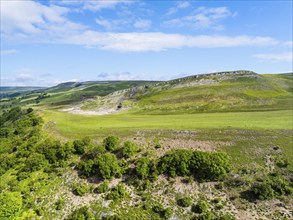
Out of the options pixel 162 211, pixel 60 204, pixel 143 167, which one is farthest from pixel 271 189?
pixel 60 204

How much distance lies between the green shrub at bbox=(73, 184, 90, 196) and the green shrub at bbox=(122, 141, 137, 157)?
30.3 feet

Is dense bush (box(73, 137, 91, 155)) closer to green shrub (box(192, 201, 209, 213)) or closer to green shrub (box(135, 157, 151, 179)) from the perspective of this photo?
green shrub (box(135, 157, 151, 179))

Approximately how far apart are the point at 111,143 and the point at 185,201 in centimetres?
1918

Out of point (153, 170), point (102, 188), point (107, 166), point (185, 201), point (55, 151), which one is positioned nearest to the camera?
point (185, 201)

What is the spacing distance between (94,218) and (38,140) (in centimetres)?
2918

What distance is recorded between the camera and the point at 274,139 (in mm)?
44031

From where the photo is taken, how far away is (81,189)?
128ft

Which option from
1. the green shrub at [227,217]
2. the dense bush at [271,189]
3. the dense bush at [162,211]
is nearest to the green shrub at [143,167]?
the dense bush at [162,211]

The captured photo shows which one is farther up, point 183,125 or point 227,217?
point 183,125

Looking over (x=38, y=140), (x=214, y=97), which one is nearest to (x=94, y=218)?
(x=38, y=140)

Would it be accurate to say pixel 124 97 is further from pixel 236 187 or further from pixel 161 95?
pixel 236 187

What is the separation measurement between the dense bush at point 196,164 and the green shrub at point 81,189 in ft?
43.8

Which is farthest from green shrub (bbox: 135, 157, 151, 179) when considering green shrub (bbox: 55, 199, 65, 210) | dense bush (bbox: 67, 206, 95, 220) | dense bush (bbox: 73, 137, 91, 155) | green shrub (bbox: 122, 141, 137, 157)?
green shrub (bbox: 55, 199, 65, 210)

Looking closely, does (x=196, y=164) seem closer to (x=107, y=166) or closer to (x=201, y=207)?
(x=201, y=207)
